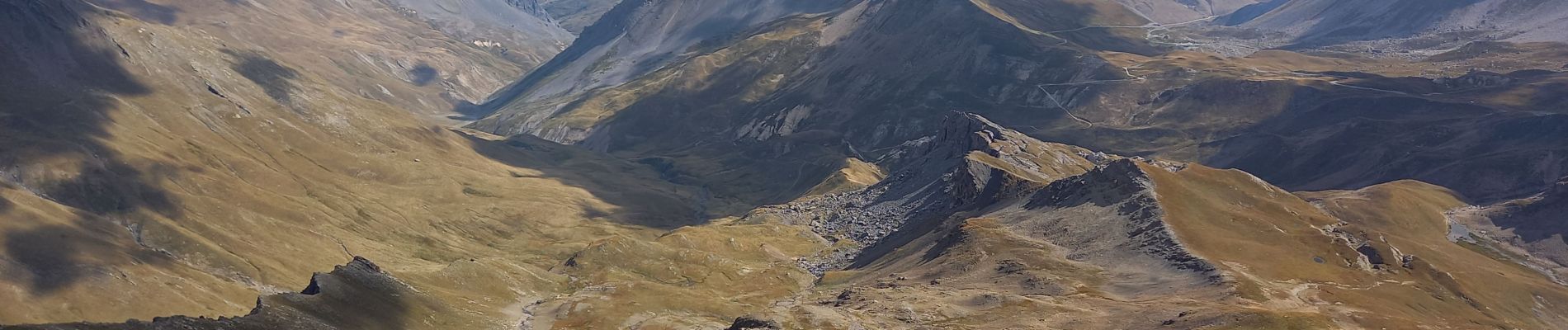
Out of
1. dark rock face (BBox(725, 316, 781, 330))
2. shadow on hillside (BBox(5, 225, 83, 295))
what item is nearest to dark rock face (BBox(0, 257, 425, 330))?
dark rock face (BBox(725, 316, 781, 330))

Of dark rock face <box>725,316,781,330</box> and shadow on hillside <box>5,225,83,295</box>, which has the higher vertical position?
dark rock face <box>725,316,781,330</box>

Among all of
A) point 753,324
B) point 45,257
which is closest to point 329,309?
point 753,324

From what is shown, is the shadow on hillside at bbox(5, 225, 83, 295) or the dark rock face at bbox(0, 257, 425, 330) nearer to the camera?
the dark rock face at bbox(0, 257, 425, 330)

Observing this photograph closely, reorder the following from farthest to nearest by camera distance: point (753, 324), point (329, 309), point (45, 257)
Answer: point (45, 257) → point (753, 324) → point (329, 309)

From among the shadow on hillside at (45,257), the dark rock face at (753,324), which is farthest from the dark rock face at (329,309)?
the shadow on hillside at (45,257)

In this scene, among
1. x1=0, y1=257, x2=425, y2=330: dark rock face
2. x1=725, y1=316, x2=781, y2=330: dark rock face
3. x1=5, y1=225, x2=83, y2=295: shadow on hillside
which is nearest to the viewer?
x1=0, y1=257, x2=425, y2=330: dark rock face

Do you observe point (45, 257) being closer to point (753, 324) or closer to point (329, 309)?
point (329, 309)

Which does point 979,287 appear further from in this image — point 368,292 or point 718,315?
point 368,292

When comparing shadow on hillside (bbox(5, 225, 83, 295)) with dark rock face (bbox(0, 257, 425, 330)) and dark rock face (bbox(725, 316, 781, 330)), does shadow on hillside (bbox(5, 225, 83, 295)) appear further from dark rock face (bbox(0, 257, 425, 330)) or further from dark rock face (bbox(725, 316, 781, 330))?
dark rock face (bbox(725, 316, 781, 330))

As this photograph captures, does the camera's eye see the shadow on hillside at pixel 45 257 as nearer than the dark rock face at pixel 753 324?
No

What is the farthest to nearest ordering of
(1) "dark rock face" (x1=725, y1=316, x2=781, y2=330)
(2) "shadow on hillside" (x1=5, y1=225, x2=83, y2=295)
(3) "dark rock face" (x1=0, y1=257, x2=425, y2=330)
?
(2) "shadow on hillside" (x1=5, y1=225, x2=83, y2=295) → (1) "dark rock face" (x1=725, y1=316, x2=781, y2=330) → (3) "dark rock face" (x1=0, y1=257, x2=425, y2=330)

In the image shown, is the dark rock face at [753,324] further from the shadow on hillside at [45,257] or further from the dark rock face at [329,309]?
the shadow on hillside at [45,257]
